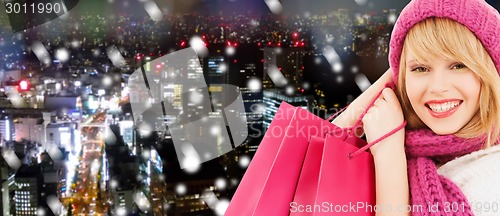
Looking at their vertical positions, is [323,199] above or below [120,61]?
below

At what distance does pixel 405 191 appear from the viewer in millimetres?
516

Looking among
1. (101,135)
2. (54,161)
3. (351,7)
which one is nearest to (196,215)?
(351,7)

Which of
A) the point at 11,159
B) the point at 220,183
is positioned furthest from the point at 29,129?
the point at 220,183

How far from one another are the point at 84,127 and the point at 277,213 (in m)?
4.32

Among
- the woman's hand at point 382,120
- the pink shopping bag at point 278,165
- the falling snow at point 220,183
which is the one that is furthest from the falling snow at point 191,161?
the woman's hand at point 382,120

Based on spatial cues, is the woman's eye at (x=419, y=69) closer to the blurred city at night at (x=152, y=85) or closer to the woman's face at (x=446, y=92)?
the woman's face at (x=446, y=92)

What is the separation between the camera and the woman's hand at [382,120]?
533mm

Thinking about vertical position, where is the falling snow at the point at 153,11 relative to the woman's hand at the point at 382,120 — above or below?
above

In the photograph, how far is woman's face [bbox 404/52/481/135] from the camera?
517mm

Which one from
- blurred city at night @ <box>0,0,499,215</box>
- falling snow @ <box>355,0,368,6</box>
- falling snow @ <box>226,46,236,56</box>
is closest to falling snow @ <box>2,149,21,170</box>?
blurred city at night @ <box>0,0,499,215</box>

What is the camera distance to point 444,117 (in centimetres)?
53

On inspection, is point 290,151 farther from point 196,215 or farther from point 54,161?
point 54,161

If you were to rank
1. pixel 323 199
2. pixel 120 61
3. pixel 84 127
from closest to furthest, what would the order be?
pixel 323 199
pixel 120 61
pixel 84 127

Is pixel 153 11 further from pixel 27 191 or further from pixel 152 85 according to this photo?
pixel 27 191
